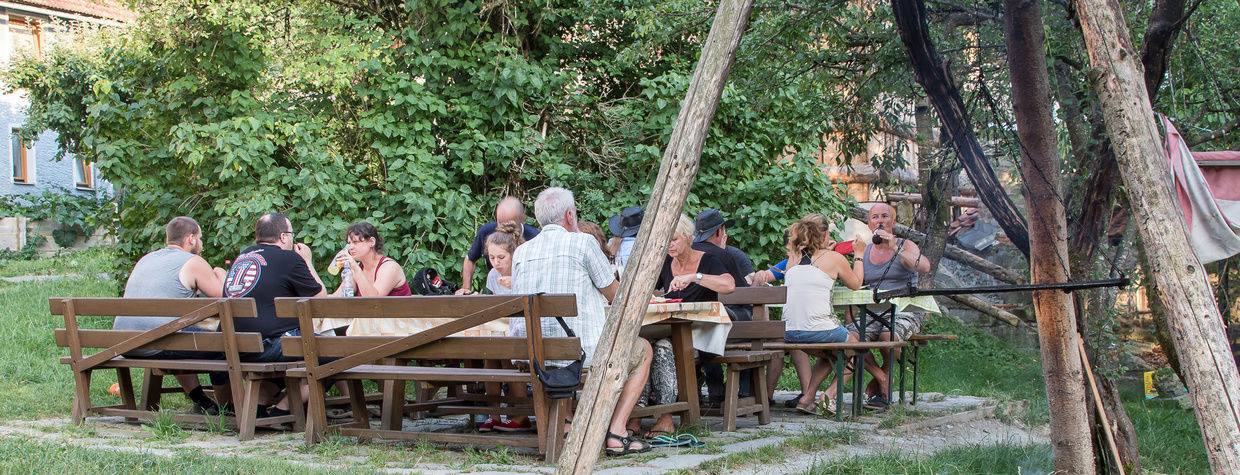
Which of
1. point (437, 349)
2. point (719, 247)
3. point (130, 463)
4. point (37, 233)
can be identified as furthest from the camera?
point (37, 233)

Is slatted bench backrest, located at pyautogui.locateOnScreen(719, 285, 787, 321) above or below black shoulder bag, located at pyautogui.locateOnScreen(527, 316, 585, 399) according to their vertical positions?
above

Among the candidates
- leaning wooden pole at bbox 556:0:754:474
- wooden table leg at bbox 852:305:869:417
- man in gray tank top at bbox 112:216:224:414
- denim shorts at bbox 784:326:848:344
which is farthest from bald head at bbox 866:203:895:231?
man in gray tank top at bbox 112:216:224:414

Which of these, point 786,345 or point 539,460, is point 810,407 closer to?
point 786,345

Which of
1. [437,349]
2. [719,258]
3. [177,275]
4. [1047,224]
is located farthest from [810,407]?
[177,275]

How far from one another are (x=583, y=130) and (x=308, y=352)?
5589 millimetres

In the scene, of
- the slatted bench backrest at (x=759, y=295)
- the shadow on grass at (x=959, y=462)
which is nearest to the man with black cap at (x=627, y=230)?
the slatted bench backrest at (x=759, y=295)

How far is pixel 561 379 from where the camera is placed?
14.6 feet

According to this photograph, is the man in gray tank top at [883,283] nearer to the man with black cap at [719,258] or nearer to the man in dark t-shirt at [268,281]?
the man with black cap at [719,258]

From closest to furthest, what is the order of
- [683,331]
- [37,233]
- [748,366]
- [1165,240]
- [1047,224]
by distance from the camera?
[1165,240] < [1047,224] < [683,331] < [748,366] < [37,233]

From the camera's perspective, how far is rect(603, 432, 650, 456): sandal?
15.6 ft

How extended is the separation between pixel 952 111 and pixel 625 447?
2255 mm

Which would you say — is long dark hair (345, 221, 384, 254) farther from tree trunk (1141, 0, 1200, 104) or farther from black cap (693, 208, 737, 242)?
tree trunk (1141, 0, 1200, 104)

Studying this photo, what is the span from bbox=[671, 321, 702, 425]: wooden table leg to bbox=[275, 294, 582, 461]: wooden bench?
0.89 metres

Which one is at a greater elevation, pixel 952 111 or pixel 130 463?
pixel 952 111
